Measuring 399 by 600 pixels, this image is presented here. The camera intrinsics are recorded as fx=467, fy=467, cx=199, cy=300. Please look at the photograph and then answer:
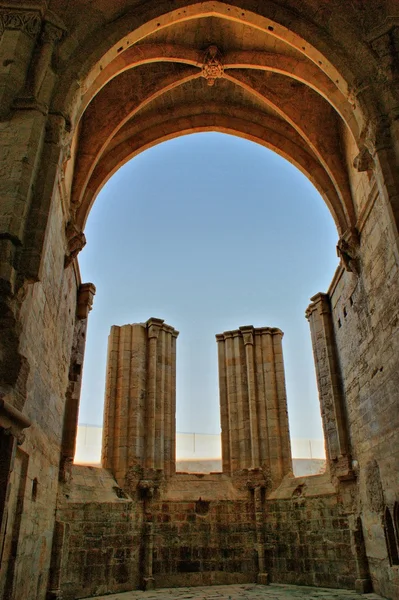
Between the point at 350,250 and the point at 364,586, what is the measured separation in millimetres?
5842

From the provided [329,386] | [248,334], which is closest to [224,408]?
[248,334]

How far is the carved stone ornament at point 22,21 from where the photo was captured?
20.9 feet

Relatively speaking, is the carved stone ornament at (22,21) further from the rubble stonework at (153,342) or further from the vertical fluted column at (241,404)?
the vertical fluted column at (241,404)

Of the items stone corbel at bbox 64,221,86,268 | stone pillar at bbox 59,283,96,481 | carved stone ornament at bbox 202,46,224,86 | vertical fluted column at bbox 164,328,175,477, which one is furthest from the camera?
vertical fluted column at bbox 164,328,175,477

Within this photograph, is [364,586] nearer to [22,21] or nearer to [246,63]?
[246,63]

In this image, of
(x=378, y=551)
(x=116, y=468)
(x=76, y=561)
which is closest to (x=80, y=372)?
(x=116, y=468)

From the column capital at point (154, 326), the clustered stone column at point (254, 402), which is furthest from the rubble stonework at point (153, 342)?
the column capital at point (154, 326)

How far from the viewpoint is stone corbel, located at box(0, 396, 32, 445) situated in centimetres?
452

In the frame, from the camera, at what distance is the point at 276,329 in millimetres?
13023

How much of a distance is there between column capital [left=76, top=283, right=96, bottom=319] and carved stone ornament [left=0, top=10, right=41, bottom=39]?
482cm

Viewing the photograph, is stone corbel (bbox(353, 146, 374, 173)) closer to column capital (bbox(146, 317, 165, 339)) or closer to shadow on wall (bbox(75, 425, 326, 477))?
column capital (bbox(146, 317, 165, 339))

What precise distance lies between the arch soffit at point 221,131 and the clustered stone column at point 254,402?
4.57 meters

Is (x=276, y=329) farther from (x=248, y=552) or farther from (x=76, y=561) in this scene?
(x=76, y=561)

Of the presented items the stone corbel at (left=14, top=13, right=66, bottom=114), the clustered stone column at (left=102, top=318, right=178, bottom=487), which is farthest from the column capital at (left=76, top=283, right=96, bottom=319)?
the stone corbel at (left=14, top=13, right=66, bottom=114)
